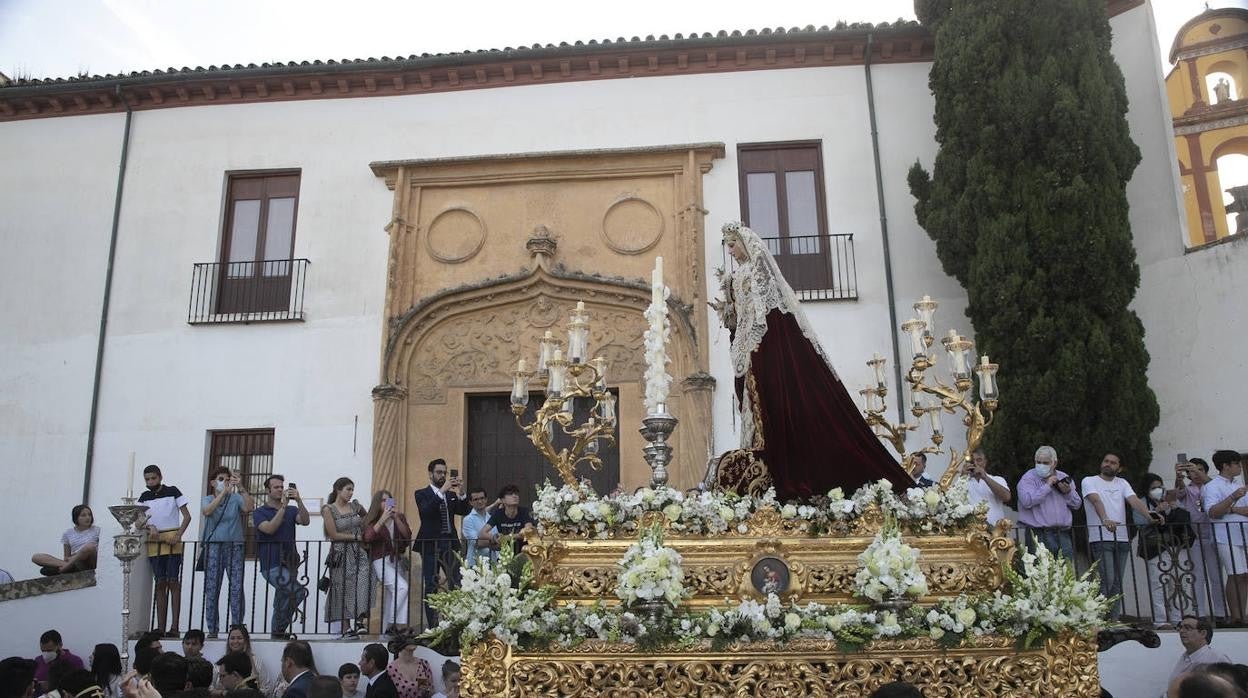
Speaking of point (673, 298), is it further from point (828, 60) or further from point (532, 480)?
point (828, 60)

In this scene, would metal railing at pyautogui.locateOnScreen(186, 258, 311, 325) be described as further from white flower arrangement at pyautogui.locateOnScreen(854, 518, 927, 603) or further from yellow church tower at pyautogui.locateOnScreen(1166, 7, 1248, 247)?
yellow church tower at pyautogui.locateOnScreen(1166, 7, 1248, 247)

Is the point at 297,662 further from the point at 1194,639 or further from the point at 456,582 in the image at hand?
the point at 1194,639

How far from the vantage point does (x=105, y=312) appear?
1370 centimetres

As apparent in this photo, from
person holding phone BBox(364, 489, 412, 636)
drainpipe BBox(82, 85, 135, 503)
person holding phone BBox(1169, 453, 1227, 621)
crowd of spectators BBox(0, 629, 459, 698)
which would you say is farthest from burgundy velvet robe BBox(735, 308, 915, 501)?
drainpipe BBox(82, 85, 135, 503)

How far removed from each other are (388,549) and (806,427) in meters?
5.26

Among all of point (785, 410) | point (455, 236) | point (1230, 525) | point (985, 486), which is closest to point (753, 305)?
point (785, 410)

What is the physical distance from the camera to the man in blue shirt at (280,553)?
9227mm

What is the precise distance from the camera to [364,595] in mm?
9555

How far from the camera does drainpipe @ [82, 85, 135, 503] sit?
1311 centimetres

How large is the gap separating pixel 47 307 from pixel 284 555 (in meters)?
6.91

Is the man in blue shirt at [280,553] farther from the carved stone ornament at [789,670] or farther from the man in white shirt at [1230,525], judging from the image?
the man in white shirt at [1230,525]

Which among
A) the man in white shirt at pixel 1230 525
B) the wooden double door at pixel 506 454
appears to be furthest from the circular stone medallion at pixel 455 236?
the man in white shirt at pixel 1230 525

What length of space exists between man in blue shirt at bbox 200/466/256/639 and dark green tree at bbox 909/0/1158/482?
7.69 meters

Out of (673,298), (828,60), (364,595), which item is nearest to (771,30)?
(828,60)
